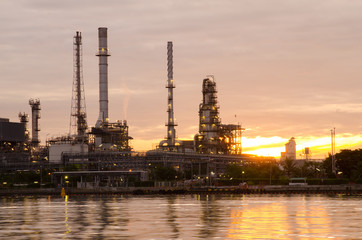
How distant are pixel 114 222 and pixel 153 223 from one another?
4025 mm

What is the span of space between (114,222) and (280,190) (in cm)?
10897

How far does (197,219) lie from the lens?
58.8m

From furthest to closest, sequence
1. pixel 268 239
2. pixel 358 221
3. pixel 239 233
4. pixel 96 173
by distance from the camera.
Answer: pixel 96 173, pixel 358 221, pixel 239 233, pixel 268 239

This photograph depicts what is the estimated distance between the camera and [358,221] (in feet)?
176

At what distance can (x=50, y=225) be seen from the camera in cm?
5519

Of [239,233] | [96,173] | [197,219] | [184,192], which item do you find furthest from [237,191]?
[239,233]

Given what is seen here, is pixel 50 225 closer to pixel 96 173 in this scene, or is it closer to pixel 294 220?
pixel 294 220

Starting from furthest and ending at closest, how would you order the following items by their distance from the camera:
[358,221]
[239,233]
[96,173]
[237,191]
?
[96,173]
[237,191]
[358,221]
[239,233]

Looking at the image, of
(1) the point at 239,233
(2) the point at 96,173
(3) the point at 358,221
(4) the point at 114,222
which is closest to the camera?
(1) the point at 239,233


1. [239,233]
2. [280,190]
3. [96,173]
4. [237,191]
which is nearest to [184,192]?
[237,191]

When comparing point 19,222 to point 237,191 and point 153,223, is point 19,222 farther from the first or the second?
point 237,191

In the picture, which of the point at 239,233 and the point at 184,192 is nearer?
the point at 239,233

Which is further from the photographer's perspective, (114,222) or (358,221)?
(114,222)

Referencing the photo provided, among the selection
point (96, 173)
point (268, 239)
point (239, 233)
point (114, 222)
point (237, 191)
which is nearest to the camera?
point (268, 239)
